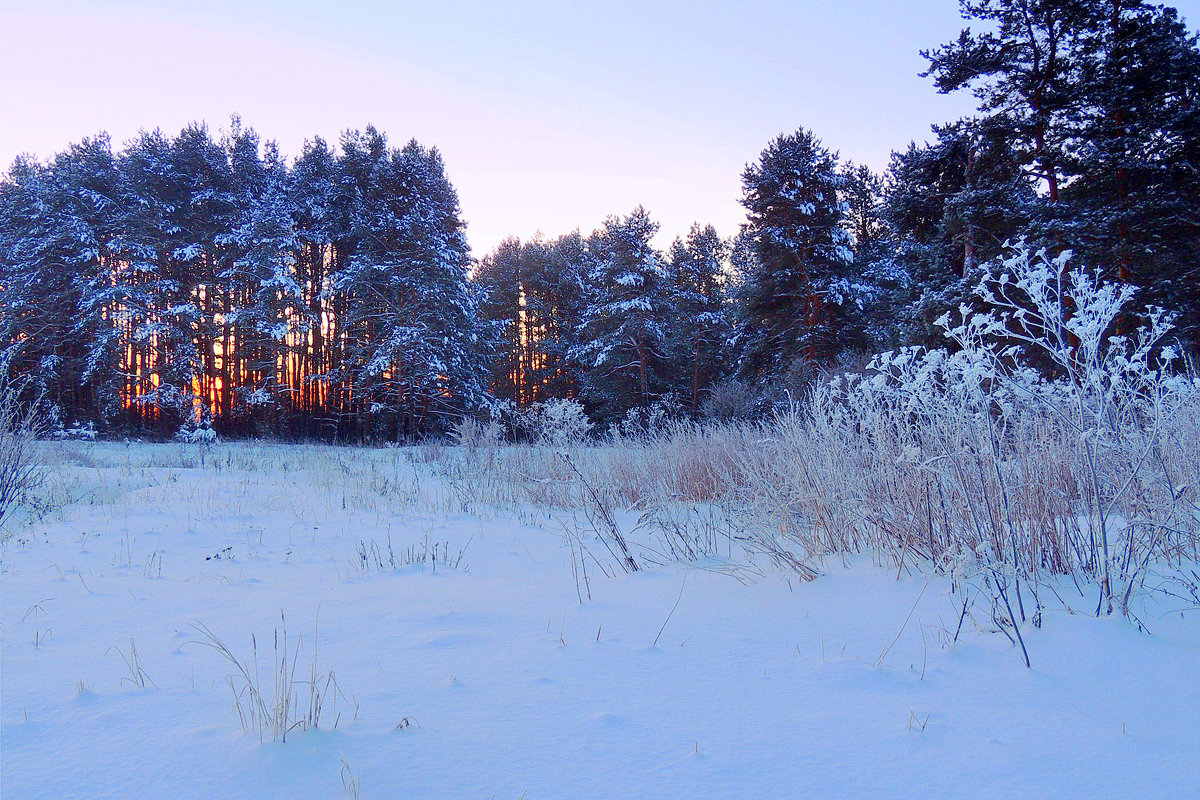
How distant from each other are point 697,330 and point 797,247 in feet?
23.8

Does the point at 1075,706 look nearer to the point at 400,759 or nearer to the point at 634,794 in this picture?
the point at 634,794

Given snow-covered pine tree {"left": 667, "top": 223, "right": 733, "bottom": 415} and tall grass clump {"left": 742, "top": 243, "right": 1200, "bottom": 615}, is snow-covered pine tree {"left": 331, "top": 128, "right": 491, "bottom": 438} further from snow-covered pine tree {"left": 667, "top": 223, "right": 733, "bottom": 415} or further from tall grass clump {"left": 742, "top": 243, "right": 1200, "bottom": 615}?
tall grass clump {"left": 742, "top": 243, "right": 1200, "bottom": 615}

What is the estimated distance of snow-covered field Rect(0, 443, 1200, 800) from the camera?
1.35m

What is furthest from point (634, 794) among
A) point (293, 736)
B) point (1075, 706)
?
point (1075, 706)

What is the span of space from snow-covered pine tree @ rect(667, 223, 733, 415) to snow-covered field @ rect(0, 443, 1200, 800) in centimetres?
2545

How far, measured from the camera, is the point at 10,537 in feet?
14.9

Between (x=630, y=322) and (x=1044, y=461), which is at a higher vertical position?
(x=630, y=322)

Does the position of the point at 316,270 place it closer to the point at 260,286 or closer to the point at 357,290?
the point at 260,286

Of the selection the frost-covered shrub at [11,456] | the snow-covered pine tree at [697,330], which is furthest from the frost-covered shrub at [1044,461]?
the snow-covered pine tree at [697,330]

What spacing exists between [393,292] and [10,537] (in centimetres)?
1892

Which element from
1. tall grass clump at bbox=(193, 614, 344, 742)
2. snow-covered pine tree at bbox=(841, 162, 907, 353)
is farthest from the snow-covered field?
snow-covered pine tree at bbox=(841, 162, 907, 353)

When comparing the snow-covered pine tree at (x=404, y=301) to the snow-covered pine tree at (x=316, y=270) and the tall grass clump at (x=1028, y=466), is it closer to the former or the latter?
the snow-covered pine tree at (x=316, y=270)

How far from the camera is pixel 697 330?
98.9 ft

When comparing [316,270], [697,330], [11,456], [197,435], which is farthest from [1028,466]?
[316,270]
